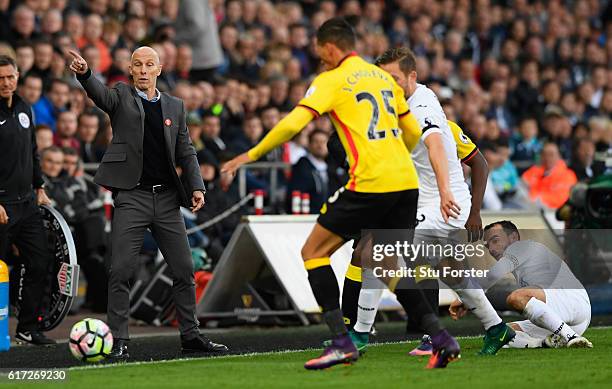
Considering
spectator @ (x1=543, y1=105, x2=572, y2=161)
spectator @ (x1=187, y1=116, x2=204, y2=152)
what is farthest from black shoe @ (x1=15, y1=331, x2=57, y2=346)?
spectator @ (x1=543, y1=105, x2=572, y2=161)

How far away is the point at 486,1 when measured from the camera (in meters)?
25.0

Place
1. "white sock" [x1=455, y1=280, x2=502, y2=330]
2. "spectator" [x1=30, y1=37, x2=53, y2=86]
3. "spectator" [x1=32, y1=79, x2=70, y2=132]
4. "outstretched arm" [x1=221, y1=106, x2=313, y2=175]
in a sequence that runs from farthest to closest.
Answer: "spectator" [x1=30, y1=37, x2=53, y2=86], "spectator" [x1=32, y1=79, x2=70, y2=132], "white sock" [x1=455, y1=280, x2=502, y2=330], "outstretched arm" [x1=221, y1=106, x2=313, y2=175]

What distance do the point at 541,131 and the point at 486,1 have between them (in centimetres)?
384

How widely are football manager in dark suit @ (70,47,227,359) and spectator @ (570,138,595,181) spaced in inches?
380

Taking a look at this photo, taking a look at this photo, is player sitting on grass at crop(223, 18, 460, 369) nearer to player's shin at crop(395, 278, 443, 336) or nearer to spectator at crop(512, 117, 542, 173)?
player's shin at crop(395, 278, 443, 336)

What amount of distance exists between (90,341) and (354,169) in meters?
2.39

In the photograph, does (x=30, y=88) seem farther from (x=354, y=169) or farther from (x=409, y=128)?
(x=354, y=169)

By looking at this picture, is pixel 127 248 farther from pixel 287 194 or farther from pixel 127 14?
pixel 127 14

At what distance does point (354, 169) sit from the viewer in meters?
8.86

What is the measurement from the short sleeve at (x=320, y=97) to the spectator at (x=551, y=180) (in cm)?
1011

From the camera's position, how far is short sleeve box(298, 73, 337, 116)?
28.6 feet

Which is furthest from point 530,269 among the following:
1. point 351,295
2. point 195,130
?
point 195,130

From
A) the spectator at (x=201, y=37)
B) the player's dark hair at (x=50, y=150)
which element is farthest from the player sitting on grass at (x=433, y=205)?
the spectator at (x=201, y=37)

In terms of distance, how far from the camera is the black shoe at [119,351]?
33.3ft
